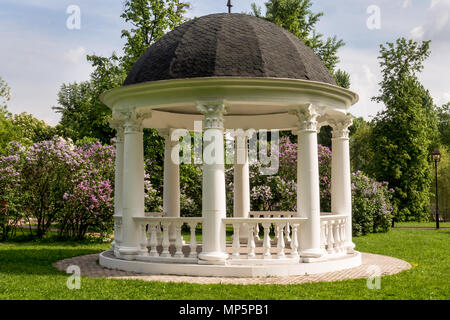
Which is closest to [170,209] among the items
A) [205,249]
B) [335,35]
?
[205,249]

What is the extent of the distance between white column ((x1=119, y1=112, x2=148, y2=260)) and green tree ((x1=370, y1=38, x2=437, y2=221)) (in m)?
34.5

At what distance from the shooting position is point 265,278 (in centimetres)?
1177

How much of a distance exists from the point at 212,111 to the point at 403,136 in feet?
119

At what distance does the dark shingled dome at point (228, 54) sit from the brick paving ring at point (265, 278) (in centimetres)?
508

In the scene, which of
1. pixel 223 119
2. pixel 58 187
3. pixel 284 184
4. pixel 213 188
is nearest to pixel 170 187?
pixel 213 188

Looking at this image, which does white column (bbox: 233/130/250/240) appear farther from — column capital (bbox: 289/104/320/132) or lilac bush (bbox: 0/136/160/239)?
lilac bush (bbox: 0/136/160/239)

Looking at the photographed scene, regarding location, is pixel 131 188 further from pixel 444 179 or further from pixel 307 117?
pixel 444 179

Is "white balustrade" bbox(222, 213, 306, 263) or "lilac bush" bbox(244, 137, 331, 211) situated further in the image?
"lilac bush" bbox(244, 137, 331, 211)

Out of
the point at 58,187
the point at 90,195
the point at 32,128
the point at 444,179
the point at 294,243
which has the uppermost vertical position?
the point at 32,128

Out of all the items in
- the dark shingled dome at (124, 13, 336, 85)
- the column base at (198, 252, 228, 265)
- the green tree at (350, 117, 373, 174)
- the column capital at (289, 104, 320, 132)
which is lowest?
the column base at (198, 252, 228, 265)

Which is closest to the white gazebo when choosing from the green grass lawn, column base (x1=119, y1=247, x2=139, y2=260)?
column base (x1=119, y1=247, x2=139, y2=260)

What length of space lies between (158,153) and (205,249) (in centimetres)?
2086

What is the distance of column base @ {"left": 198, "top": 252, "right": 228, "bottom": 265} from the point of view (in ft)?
39.6
